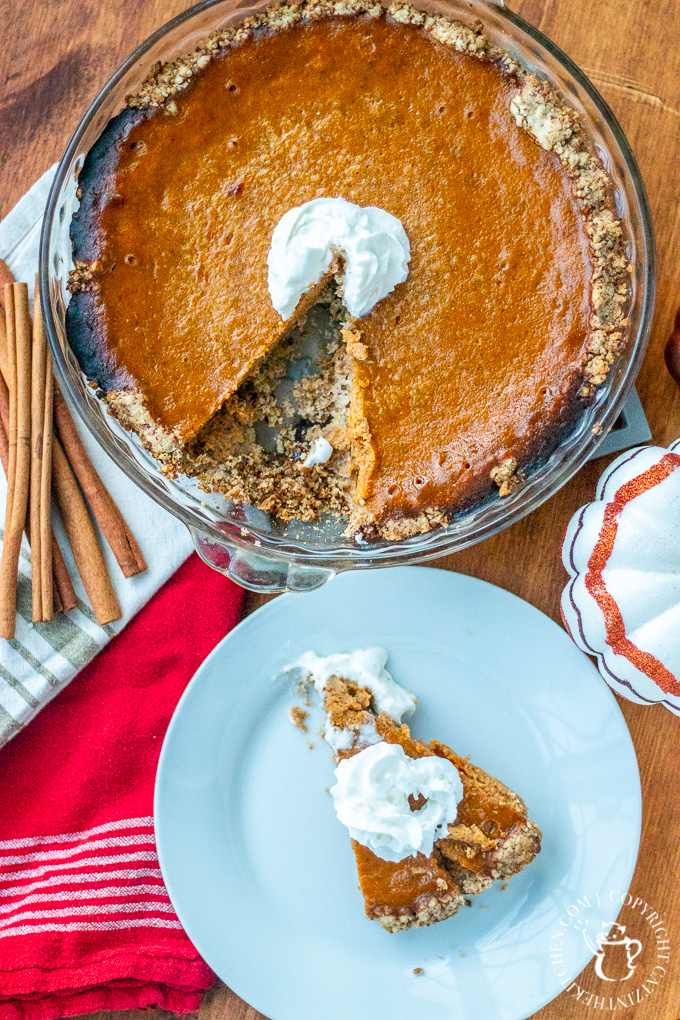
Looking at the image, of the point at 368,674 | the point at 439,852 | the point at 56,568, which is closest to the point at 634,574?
the point at 368,674

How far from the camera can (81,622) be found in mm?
1979

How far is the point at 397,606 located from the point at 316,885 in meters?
0.75

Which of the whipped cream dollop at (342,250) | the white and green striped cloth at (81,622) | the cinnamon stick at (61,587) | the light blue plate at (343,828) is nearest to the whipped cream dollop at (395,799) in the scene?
the light blue plate at (343,828)

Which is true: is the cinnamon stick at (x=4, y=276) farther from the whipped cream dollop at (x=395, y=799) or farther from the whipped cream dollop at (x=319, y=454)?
the whipped cream dollop at (x=395, y=799)

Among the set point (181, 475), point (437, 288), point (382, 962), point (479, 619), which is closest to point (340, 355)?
point (437, 288)

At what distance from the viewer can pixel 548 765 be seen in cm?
192

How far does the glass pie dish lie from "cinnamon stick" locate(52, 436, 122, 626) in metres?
0.30

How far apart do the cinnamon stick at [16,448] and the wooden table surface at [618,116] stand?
0.94ft

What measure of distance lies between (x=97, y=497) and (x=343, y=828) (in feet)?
3.47

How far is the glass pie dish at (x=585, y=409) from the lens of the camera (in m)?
1.62

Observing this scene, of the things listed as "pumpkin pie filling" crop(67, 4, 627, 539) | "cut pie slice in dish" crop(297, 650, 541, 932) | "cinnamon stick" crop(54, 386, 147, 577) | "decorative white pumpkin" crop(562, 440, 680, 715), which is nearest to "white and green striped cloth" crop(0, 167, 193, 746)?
Result: "cinnamon stick" crop(54, 386, 147, 577)

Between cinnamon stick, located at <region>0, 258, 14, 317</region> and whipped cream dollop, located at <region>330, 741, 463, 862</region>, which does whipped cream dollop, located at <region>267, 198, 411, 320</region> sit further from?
whipped cream dollop, located at <region>330, 741, 463, 862</region>

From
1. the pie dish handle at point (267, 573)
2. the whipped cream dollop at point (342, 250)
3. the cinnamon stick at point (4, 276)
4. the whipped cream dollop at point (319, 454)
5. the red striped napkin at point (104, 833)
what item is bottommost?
the red striped napkin at point (104, 833)

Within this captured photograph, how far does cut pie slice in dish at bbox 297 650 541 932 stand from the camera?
1.81 metres
